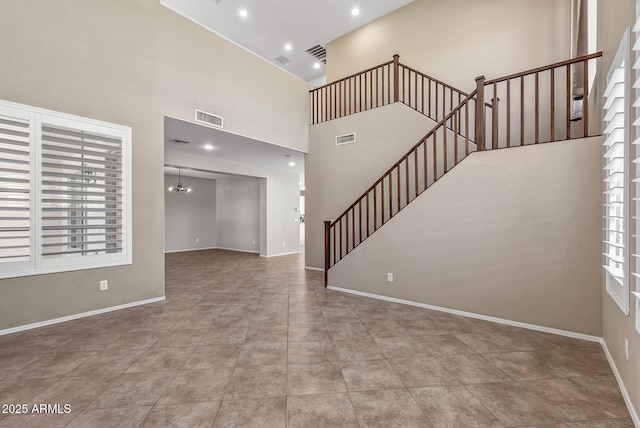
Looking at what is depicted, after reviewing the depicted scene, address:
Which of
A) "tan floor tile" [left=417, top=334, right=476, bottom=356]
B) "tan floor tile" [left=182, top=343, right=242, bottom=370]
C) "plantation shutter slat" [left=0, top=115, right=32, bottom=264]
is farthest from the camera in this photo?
"plantation shutter slat" [left=0, top=115, right=32, bottom=264]

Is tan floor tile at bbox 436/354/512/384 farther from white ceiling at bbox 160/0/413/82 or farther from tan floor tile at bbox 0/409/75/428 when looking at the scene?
white ceiling at bbox 160/0/413/82

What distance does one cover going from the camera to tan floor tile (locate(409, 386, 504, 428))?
177 centimetres

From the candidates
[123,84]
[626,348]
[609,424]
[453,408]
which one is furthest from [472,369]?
[123,84]

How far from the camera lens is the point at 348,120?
597 centimetres

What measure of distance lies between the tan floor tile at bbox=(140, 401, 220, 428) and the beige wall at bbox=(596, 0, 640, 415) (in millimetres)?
2738

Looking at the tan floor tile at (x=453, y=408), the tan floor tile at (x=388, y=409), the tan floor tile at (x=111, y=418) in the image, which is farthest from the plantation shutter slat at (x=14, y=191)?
the tan floor tile at (x=453, y=408)

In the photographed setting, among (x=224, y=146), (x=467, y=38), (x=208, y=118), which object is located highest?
(x=467, y=38)

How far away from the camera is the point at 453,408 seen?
1.92 meters

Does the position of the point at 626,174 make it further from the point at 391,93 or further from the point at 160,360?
the point at 391,93

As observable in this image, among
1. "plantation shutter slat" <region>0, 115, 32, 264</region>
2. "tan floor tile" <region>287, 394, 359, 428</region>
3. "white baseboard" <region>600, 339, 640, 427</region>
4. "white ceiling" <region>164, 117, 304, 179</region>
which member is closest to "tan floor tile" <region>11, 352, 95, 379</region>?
"plantation shutter slat" <region>0, 115, 32, 264</region>

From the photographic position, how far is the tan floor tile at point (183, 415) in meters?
1.76

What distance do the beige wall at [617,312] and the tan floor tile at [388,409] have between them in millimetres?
1365

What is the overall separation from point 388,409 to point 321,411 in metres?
0.46

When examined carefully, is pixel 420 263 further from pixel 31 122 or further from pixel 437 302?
pixel 31 122
